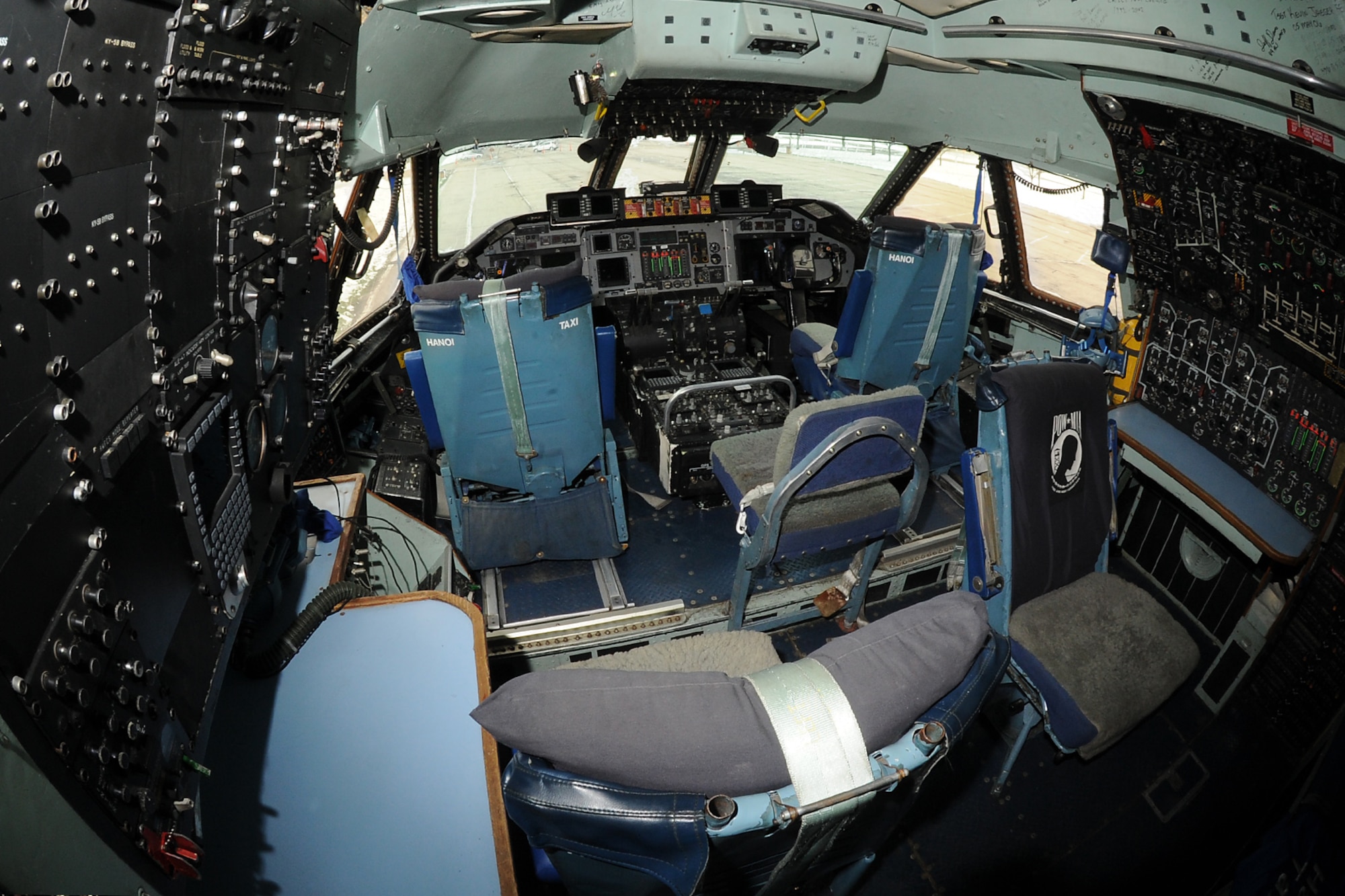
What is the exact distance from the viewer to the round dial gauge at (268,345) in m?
1.85

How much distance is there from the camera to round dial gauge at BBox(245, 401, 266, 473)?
176 centimetres

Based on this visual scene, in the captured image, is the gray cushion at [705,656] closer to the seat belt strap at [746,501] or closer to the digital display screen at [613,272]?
the seat belt strap at [746,501]

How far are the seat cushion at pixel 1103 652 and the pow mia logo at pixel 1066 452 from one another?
391 mm

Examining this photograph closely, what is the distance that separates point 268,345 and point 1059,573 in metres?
2.62

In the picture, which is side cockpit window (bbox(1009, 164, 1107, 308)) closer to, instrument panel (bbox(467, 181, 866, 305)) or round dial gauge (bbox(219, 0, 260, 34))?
instrument panel (bbox(467, 181, 866, 305))

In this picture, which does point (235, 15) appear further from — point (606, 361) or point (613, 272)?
point (613, 272)

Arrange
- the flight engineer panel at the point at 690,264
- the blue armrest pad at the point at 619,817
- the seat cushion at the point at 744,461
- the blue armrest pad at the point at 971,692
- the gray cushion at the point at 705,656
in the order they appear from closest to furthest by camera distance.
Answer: the blue armrest pad at the point at 619,817 < the blue armrest pad at the point at 971,692 < the gray cushion at the point at 705,656 < the seat cushion at the point at 744,461 < the flight engineer panel at the point at 690,264

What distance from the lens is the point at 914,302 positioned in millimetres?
3721

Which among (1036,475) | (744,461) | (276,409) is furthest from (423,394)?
(1036,475)

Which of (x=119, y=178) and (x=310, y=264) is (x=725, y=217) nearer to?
(x=310, y=264)

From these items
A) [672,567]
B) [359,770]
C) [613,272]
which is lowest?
[672,567]

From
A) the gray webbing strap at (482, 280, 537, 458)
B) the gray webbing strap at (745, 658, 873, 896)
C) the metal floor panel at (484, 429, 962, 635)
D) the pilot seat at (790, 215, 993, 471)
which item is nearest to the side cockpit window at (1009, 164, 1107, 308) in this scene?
the pilot seat at (790, 215, 993, 471)

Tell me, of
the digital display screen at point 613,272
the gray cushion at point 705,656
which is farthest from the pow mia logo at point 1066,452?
the digital display screen at point 613,272

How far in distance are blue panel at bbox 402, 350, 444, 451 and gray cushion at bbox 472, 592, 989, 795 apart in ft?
6.57
